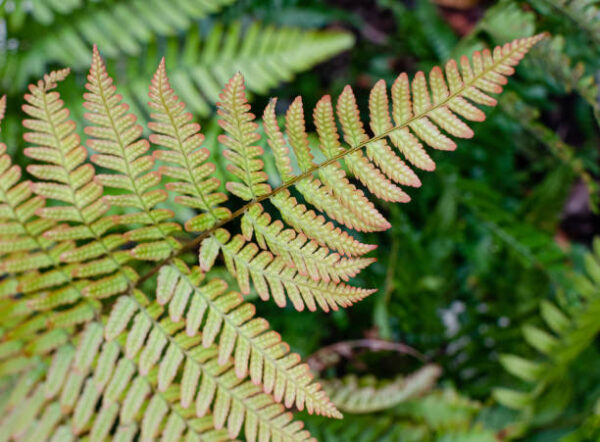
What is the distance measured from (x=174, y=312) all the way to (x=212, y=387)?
188mm

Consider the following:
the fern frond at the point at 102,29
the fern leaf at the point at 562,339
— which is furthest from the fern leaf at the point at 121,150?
the fern leaf at the point at 562,339

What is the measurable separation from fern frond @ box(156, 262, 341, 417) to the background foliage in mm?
471

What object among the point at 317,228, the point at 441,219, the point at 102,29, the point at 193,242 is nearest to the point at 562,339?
the point at 441,219

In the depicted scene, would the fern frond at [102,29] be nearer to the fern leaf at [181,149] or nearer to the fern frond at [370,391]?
the fern leaf at [181,149]

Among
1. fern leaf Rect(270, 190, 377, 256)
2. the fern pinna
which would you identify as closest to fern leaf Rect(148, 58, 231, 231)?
the fern pinna

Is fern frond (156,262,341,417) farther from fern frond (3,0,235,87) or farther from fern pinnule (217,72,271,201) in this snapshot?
fern frond (3,0,235,87)

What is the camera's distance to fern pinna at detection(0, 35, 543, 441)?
0.82 m

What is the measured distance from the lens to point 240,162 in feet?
2.88

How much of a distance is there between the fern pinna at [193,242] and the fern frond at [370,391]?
0.55 meters

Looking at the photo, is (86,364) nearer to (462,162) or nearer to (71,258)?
(71,258)

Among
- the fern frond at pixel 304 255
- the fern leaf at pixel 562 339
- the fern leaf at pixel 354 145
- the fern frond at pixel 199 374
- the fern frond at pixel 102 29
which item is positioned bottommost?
the fern leaf at pixel 562 339

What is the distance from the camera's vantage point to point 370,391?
1532 millimetres

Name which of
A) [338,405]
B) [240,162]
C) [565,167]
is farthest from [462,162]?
[240,162]

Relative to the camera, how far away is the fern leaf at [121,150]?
0.83m
